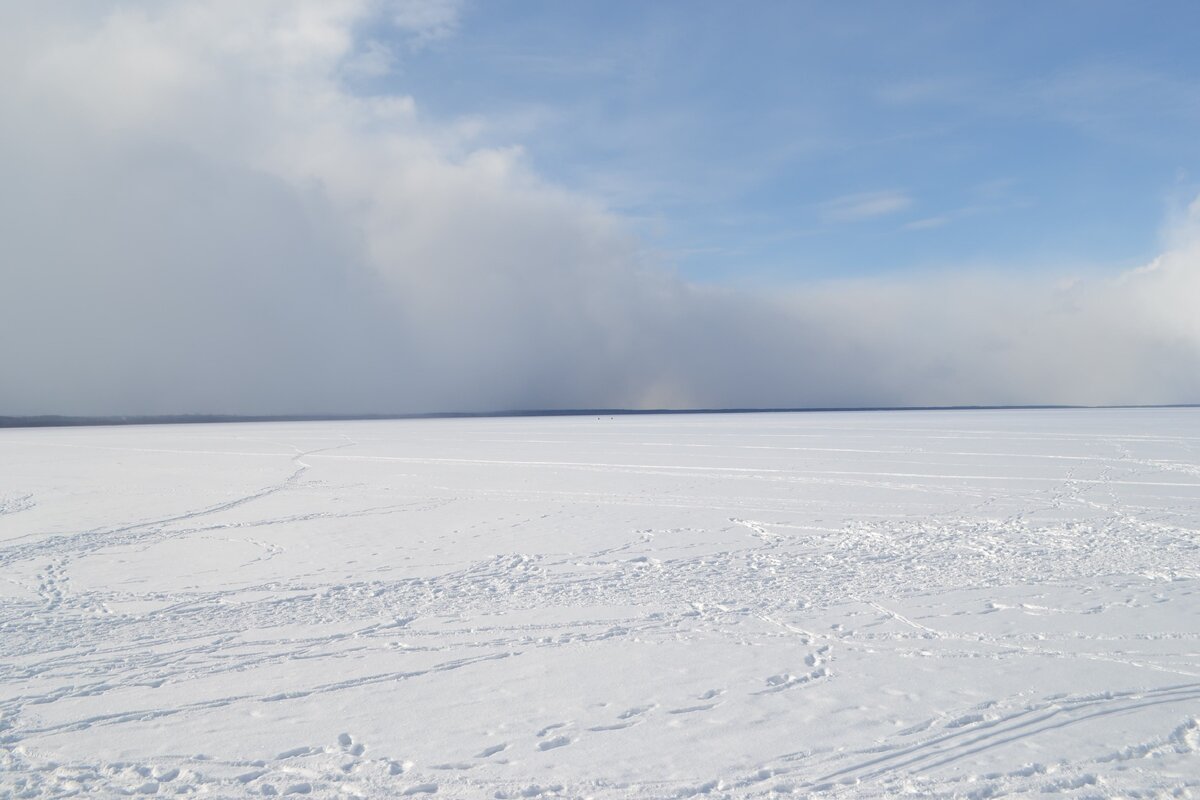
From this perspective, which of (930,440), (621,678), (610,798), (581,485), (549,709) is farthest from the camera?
(930,440)

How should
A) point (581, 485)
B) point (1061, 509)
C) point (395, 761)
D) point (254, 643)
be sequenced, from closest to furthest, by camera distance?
point (395, 761) < point (254, 643) < point (1061, 509) < point (581, 485)

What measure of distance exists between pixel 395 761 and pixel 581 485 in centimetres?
1244

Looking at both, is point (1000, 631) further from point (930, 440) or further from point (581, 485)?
point (930, 440)

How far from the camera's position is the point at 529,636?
6766 millimetres

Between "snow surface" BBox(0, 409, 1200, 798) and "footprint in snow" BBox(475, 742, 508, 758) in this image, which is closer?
"snow surface" BBox(0, 409, 1200, 798)

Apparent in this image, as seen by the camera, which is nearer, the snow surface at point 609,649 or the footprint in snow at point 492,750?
the snow surface at point 609,649

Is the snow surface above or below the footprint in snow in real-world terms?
above

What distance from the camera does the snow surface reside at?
4480mm

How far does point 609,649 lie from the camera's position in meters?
6.44

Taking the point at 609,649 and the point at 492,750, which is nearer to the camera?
the point at 492,750

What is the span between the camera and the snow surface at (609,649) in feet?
14.7

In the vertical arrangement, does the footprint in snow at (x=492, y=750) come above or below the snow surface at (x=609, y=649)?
below

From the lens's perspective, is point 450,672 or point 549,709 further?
point 450,672

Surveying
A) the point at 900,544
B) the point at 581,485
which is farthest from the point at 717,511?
the point at 581,485
